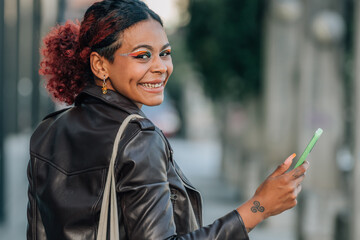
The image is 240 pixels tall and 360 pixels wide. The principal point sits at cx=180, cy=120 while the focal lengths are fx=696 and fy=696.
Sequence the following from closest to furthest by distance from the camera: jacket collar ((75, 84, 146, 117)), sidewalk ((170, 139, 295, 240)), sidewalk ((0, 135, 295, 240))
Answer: jacket collar ((75, 84, 146, 117)) < sidewalk ((0, 135, 295, 240)) < sidewalk ((170, 139, 295, 240))

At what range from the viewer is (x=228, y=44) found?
1509 centimetres

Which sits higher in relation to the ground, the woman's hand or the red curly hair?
the red curly hair

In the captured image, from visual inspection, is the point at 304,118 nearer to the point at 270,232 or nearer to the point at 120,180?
the point at 270,232

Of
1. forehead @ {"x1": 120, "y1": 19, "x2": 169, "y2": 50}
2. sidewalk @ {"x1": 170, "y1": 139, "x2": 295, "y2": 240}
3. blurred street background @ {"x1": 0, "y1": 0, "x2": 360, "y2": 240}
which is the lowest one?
sidewalk @ {"x1": 170, "y1": 139, "x2": 295, "y2": 240}

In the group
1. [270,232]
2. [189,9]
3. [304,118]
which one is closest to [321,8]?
[304,118]

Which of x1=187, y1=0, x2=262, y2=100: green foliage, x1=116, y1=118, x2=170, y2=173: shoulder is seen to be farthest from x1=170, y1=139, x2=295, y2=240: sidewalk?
x1=116, y1=118, x2=170, y2=173: shoulder

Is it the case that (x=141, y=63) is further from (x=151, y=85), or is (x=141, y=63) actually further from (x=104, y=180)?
(x=104, y=180)

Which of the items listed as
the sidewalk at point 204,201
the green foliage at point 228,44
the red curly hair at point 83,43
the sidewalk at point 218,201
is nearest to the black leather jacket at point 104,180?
the red curly hair at point 83,43

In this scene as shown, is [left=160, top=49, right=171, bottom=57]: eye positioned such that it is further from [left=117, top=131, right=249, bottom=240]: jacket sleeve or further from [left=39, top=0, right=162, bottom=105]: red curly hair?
[left=117, top=131, right=249, bottom=240]: jacket sleeve

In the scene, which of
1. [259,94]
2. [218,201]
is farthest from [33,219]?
[259,94]

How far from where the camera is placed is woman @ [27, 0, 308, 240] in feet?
6.28

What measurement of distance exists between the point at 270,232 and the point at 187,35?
707 cm

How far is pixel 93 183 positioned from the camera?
1.97 m

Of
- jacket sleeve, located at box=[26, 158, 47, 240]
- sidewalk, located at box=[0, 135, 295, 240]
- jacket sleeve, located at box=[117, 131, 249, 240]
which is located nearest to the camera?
jacket sleeve, located at box=[117, 131, 249, 240]
